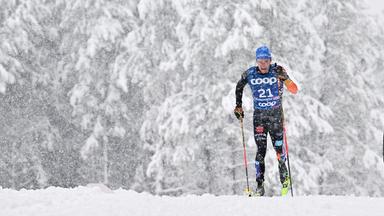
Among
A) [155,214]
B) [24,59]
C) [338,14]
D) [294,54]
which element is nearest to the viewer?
[155,214]

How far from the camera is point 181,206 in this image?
5.98 meters

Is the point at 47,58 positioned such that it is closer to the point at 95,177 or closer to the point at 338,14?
the point at 95,177

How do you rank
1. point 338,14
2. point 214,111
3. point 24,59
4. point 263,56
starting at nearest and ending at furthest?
point 263,56 → point 214,111 → point 338,14 → point 24,59

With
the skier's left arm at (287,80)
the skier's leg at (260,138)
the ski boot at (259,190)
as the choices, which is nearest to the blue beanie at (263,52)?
the skier's left arm at (287,80)

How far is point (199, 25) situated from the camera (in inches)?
678

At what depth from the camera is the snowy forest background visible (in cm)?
1734

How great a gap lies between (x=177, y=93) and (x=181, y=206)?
44.4 feet

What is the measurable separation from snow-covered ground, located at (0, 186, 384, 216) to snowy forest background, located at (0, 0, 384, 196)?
9.09m

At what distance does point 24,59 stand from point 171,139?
7.93 m

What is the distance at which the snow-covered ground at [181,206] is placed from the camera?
5.57 m

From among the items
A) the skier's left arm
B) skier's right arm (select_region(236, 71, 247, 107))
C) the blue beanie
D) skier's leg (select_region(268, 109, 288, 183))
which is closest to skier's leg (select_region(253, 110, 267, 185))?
skier's leg (select_region(268, 109, 288, 183))

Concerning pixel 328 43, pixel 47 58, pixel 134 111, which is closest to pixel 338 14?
pixel 328 43

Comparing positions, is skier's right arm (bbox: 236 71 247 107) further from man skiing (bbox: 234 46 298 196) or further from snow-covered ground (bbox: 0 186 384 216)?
snow-covered ground (bbox: 0 186 384 216)

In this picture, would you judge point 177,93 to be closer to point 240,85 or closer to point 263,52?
point 240,85
